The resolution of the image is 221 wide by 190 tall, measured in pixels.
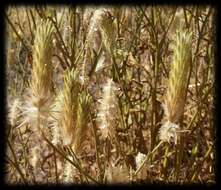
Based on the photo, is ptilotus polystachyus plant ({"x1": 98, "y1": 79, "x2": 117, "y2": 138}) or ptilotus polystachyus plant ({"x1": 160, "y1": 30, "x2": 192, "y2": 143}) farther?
ptilotus polystachyus plant ({"x1": 98, "y1": 79, "x2": 117, "y2": 138})

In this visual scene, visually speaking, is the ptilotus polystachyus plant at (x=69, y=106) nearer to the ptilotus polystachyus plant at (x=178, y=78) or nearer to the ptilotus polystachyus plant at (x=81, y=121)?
the ptilotus polystachyus plant at (x=81, y=121)

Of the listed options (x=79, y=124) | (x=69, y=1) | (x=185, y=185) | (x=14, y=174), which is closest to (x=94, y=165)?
(x=14, y=174)

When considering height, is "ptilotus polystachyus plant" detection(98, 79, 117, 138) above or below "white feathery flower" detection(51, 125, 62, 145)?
above

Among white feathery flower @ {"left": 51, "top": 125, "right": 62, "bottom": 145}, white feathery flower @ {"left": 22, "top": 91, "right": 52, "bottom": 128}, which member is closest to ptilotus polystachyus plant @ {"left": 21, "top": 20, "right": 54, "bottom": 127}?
white feathery flower @ {"left": 22, "top": 91, "right": 52, "bottom": 128}

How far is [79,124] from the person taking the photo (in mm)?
905

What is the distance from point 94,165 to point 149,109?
10.4 inches

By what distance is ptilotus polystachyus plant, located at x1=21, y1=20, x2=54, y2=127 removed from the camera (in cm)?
86

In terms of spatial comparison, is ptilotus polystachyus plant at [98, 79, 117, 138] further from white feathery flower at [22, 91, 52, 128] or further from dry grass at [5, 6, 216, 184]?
white feathery flower at [22, 91, 52, 128]

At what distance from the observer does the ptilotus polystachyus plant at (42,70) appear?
862 mm

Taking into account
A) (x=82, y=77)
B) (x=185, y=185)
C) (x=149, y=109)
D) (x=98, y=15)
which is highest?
(x=98, y=15)

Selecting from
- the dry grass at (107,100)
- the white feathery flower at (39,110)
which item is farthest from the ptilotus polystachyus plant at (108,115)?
the white feathery flower at (39,110)

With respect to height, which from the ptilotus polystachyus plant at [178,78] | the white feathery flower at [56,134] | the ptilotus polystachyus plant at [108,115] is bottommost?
the white feathery flower at [56,134]

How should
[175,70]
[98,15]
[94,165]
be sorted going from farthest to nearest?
[94,165]
[98,15]
[175,70]

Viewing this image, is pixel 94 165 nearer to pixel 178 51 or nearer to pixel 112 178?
pixel 112 178
